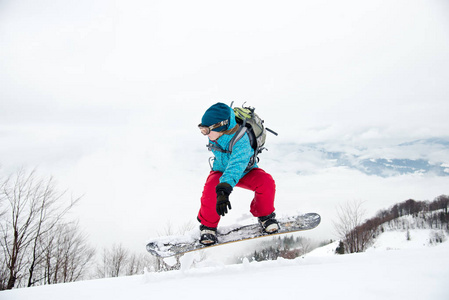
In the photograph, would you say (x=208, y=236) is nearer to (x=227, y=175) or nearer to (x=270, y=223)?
(x=270, y=223)

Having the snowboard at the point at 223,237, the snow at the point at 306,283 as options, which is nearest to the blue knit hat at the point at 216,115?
the snowboard at the point at 223,237

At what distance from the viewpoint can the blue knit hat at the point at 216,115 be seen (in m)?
3.23

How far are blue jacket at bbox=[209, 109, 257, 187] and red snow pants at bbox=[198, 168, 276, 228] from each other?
39 centimetres

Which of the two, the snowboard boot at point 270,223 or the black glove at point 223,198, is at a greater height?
the black glove at point 223,198

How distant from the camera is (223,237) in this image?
3646 mm

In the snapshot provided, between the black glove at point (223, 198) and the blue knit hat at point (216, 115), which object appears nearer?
the black glove at point (223, 198)

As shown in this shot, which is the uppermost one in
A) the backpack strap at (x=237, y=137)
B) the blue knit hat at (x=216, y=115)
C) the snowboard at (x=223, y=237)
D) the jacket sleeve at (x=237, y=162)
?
the blue knit hat at (x=216, y=115)

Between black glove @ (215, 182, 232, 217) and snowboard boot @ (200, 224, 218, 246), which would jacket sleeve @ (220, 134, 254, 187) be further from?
snowboard boot @ (200, 224, 218, 246)

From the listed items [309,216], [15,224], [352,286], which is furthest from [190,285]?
[15,224]

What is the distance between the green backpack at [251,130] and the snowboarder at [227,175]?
2.4 inches

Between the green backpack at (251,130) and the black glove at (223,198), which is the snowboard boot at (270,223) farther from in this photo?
the black glove at (223,198)

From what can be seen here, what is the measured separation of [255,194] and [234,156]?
2.81 feet

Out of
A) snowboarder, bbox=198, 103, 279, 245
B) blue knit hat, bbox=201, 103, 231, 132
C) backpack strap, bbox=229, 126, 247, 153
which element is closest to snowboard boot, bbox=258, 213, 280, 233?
snowboarder, bbox=198, 103, 279, 245

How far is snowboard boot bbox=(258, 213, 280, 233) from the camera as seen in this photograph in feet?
11.5
